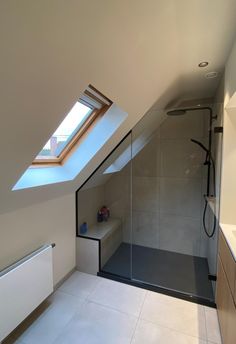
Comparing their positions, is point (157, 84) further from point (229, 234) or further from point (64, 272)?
point (64, 272)

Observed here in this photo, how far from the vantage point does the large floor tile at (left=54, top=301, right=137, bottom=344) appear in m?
1.56

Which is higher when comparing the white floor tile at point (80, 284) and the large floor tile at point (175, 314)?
the white floor tile at point (80, 284)

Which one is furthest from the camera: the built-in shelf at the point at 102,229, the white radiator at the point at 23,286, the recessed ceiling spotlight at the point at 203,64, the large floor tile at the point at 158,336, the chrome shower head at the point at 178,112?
the chrome shower head at the point at 178,112

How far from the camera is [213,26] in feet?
3.98

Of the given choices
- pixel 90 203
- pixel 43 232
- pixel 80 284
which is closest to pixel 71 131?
pixel 43 232

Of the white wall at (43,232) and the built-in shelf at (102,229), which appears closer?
the white wall at (43,232)

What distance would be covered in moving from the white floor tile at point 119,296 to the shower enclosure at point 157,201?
0.11 meters

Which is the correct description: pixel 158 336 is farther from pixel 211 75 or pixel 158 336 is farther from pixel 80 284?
pixel 211 75

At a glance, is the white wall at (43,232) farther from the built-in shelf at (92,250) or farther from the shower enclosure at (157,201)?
the shower enclosure at (157,201)

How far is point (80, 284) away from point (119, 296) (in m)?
0.49

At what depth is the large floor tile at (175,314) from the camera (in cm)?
168

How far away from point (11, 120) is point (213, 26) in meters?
1.34

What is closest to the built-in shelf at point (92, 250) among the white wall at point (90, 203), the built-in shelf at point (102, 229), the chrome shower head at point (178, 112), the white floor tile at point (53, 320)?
the built-in shelf at point (102, 229)

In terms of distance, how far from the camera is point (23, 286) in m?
1.56
